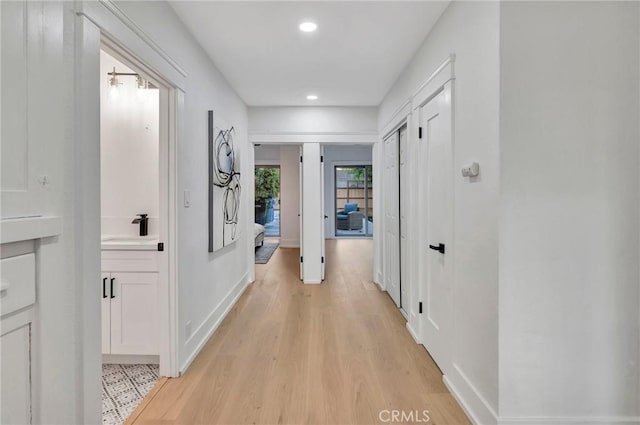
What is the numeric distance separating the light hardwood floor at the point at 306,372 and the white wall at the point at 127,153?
48.2 inches

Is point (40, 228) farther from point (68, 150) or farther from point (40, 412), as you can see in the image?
point (40, 412)

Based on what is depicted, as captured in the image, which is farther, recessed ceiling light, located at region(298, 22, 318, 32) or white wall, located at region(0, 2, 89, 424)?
recessed ceiling light, located at region(298, 22, 318, 32)

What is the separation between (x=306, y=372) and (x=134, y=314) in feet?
4.12

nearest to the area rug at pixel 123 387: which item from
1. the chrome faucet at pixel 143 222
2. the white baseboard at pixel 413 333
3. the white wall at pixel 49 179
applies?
the white wall at pixel 49 179

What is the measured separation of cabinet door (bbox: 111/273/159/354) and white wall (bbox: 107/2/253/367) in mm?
199

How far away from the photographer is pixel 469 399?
1.86 m

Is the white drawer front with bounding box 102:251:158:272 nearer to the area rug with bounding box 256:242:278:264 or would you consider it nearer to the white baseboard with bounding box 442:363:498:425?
the white baseboard with bounding box 442:363:498:425

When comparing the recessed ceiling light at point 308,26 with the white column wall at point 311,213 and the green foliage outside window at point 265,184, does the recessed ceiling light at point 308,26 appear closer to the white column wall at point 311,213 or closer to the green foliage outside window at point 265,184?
the white column wall at point 311,213

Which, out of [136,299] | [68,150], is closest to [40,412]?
[68,150]

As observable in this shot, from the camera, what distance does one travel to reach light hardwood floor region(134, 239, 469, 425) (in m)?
1.90

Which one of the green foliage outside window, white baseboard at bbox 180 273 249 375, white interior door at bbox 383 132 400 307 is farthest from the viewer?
the green foliage outside window

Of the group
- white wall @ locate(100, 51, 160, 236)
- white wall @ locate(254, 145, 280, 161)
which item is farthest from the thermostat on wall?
white wall @ locate(254, 145, 280, 161)

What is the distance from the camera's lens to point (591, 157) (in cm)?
158

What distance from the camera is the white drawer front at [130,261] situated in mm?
2291
